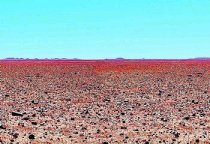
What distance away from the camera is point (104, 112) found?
1638 centimetres

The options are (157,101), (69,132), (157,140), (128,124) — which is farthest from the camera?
(157,101)

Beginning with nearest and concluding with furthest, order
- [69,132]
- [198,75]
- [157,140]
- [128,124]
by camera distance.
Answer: [157,140] < [69,132] < [128,124] < [198,75]

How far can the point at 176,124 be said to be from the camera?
14195 mm

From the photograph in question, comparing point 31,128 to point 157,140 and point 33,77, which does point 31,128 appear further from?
point 33,77

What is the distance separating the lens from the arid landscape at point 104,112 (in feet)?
39.4

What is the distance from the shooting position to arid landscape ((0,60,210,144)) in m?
12.0

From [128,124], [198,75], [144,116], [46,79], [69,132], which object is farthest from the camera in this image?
[198,75]

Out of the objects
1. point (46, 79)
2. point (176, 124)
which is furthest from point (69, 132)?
point (46, 79)

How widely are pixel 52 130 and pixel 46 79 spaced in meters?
17.7

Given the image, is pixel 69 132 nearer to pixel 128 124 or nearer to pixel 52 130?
pixel 52 130

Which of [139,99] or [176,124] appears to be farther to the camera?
[139,99]

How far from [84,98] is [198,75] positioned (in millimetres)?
14356

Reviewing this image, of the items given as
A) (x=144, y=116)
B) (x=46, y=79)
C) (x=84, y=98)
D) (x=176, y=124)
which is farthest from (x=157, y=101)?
(x=46, y=79)

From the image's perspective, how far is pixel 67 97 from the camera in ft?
68.5
